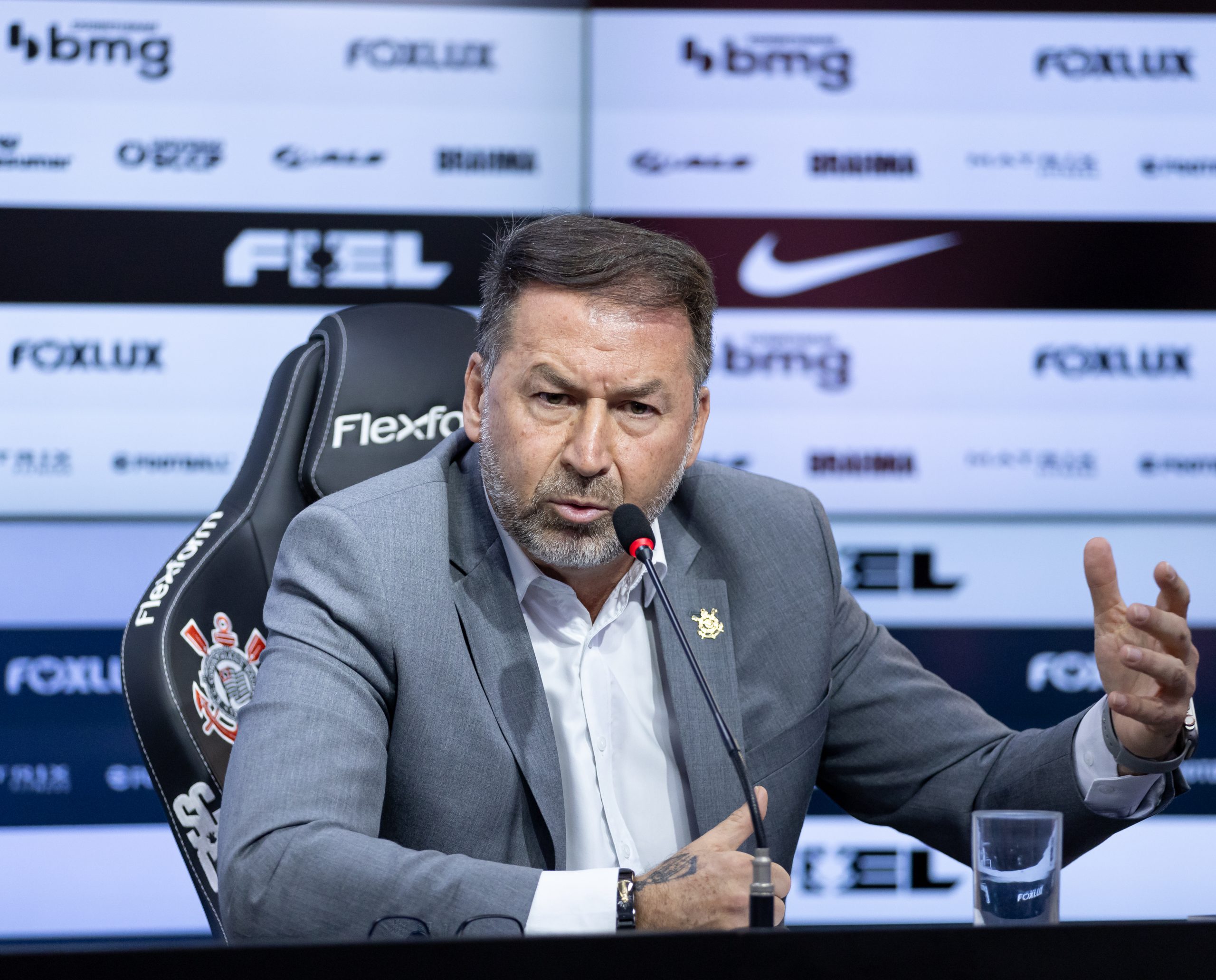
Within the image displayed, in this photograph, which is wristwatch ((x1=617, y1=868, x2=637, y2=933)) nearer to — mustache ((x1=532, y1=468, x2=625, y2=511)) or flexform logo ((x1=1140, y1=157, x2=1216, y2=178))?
mustache ((x1=532, y1=468, x2=625, y2=511))

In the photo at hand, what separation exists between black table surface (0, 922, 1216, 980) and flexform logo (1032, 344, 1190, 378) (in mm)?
2466

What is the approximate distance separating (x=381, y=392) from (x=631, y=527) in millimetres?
603

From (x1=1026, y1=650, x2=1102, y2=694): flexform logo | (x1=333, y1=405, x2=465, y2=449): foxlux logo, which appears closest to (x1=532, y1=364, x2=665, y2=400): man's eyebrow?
(x1=333, y1=405, x2=465, y2=449): foxlux logo

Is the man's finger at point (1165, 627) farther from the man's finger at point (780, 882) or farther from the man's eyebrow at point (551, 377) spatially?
the man's eyebrow at point (551, 377)

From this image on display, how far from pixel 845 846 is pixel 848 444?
1.04 meters

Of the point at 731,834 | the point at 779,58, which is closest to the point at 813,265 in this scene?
the point at 779,58

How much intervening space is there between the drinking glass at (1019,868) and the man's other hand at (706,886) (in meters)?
0.20

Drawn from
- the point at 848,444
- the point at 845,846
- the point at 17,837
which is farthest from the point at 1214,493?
the point at 17,837

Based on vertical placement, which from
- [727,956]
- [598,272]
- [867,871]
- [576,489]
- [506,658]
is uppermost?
[598,272]

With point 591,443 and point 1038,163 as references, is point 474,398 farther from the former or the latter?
point 1038,163

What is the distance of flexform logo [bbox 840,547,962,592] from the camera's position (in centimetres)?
306

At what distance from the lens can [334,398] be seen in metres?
1.74

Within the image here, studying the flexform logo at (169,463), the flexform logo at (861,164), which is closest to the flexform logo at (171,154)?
the flexform logo at (169,463)

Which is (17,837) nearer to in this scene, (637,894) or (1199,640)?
(637,894)
